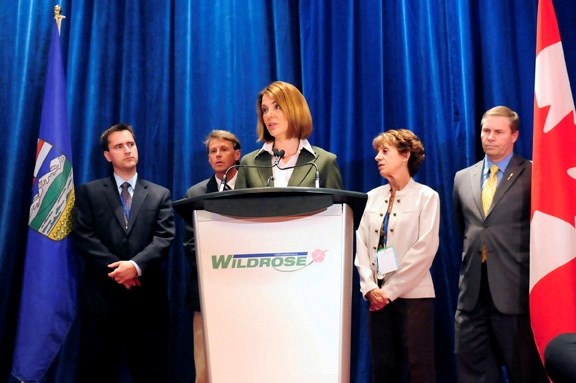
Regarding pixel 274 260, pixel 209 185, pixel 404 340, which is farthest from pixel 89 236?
pixel 274 260

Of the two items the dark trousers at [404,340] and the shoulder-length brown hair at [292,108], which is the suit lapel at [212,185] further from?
the shoulder-length brown hair at [292,108]

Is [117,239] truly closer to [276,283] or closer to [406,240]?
[406,240]

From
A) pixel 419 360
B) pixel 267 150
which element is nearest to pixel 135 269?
pixel 267 150

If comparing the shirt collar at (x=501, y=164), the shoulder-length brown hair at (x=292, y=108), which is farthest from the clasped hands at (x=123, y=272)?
the shirt collar at (x=501, y=164)

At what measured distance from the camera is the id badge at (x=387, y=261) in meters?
3.09

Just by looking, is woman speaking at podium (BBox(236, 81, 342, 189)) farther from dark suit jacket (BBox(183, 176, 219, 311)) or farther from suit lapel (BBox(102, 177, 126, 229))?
suit lapel (BBox(102, 177, 126, 229))

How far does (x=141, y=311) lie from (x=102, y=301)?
0.22m

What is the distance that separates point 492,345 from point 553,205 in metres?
0.79

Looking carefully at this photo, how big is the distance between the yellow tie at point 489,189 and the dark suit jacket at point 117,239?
5.73 ft

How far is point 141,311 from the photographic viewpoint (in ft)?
11.6

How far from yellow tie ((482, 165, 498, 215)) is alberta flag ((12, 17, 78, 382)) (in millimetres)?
2374

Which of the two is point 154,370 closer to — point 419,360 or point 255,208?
point 419,360

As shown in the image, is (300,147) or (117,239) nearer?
(300,147)

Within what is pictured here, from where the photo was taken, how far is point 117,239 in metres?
3.54
